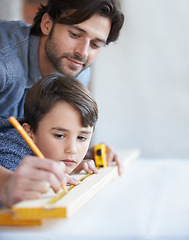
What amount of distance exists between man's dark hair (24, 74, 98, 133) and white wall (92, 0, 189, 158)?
0.33 meters

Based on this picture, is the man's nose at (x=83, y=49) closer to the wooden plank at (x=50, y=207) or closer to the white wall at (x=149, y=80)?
the white wall at (x=149, y=80)

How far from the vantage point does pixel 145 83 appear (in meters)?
1.07

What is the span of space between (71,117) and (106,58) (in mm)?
413

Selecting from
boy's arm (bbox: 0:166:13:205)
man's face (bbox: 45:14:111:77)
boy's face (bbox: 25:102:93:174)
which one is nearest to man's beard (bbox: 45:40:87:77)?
man's face (bbox: 45:14:111:77)

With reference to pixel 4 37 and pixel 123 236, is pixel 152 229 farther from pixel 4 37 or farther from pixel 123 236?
pixel 4 37

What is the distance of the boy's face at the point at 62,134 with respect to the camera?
60cm

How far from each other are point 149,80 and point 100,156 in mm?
346

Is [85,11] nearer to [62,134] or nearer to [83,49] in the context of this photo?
[83,49]

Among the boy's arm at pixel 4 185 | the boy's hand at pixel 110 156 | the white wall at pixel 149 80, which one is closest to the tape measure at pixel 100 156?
the boy's hand at pixel 110 156

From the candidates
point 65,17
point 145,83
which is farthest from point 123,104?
point 65,17

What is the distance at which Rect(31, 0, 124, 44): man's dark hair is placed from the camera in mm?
783

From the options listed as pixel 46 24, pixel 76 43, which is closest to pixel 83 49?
pixel 76 43

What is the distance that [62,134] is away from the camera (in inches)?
23.5

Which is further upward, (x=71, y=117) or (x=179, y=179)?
(x=71, y=117)
